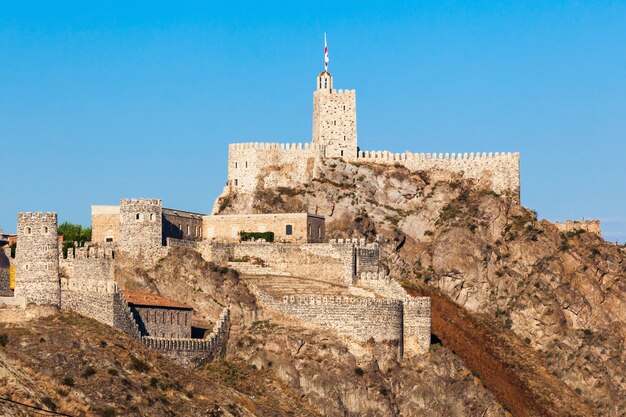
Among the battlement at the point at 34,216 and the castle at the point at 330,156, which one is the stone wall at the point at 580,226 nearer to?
the castle at the point at 330,156

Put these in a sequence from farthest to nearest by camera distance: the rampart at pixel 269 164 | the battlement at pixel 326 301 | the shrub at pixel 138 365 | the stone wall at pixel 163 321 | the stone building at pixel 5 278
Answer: the rampart at pixel 269 164, the battlement at pixel 326 301, the stone wall at pixel 163 321, the stone building at pixel 5 278, the shrub at pixel 138 365

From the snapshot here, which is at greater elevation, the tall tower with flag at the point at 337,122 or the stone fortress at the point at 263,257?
the tall tower with flag at the point at 337,122

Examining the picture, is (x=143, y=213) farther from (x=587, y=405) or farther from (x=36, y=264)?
(x=587, y=405)

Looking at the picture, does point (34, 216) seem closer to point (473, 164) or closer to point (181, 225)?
point (181, 225)

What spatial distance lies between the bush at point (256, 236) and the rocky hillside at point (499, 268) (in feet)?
23.6

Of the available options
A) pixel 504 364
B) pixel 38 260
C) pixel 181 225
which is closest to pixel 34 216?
pixel 38 260

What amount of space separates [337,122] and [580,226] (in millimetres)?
20929

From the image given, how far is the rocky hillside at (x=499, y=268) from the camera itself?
15375 centimetres

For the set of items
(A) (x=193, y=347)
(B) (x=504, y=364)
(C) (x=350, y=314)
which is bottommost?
(B) (x=504, y=364)

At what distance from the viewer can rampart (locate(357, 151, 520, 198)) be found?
167 meters

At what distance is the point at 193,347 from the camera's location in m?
132

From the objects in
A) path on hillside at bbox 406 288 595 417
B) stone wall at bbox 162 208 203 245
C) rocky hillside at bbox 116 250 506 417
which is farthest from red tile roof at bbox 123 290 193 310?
path on hillside at bbox 406 288 595 417

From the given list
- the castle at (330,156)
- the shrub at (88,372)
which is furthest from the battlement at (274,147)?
the shrub at (88,372)

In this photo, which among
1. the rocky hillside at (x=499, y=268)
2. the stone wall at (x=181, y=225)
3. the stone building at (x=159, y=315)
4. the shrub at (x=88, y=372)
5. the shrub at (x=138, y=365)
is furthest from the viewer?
the rocky hillside at (x=499, y=268)
